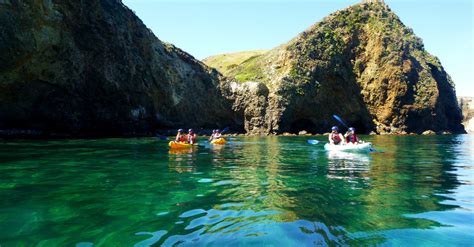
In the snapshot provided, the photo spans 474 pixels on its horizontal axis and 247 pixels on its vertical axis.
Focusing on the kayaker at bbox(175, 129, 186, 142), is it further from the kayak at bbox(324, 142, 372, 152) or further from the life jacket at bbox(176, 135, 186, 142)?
the kayak at bbox(324, 142, 372, 152)

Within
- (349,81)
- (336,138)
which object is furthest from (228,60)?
(336,138)

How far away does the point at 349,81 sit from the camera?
82.1m

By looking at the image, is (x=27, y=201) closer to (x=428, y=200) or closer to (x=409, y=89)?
(x=428, y=200)

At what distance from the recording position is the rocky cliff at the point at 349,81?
74.4m

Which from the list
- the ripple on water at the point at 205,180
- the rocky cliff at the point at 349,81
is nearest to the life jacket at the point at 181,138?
the ripple on water at the point at 205,180

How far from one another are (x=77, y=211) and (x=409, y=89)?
87651 mm

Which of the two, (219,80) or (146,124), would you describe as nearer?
(146,124)

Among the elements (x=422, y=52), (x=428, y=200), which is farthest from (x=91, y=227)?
(x=422, y=52)

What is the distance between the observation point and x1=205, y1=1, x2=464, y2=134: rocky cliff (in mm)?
74438

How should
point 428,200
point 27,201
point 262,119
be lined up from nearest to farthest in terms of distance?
point 27,201, point 428,200, point 262,119

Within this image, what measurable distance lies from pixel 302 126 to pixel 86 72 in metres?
50.5

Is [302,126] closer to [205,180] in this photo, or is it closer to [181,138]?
[181,138]

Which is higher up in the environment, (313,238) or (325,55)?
(325,55)

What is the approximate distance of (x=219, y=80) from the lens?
237 ft
